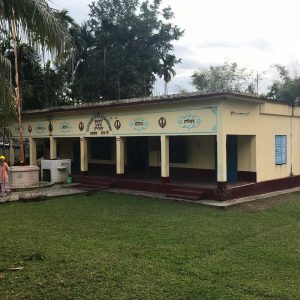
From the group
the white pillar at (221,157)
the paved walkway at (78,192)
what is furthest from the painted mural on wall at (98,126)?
the white pillar at (221,157)

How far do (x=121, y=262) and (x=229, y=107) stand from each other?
7175mm

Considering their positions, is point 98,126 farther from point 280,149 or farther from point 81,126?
point 280,149

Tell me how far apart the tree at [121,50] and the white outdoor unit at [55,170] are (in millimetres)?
10178

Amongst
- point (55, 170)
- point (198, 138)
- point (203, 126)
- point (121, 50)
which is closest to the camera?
point (203, 126)

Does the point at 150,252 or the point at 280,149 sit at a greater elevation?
the point at 280,149

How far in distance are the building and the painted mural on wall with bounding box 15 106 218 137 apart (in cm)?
3

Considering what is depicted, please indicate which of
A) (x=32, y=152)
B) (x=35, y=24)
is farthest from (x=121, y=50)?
(x=35, y=24)

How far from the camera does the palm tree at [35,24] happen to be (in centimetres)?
→ 613

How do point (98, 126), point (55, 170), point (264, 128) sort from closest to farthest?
point (264, 128), point (98, 126), point (55, 170)

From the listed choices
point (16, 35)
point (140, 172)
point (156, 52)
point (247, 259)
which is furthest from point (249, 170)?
point (156, 52)

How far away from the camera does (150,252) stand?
690cm

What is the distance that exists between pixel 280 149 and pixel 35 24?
1085 centimetres

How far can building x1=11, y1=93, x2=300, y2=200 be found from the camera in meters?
12.3

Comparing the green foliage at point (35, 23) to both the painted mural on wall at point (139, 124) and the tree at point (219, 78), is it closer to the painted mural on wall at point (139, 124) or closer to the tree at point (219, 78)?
the painted mural on wall at point (139, 124)
